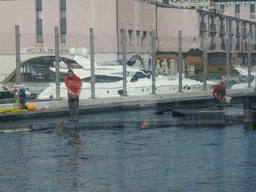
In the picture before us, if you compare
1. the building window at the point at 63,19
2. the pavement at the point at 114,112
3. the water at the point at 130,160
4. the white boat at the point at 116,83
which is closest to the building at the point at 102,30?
the building window at the point at 63,19

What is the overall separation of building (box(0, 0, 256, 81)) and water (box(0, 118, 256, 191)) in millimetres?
6519

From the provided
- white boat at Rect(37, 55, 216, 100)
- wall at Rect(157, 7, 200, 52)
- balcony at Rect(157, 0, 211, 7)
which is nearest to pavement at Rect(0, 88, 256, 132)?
white boat at Rect(37, 55, 216, 100)

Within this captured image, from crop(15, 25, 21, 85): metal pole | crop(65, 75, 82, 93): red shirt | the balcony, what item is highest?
the balcony

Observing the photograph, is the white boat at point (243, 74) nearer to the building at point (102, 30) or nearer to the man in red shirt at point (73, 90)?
the building at point (102, 30)

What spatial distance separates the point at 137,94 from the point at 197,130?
24.7ft

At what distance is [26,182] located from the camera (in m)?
Result: 8.23

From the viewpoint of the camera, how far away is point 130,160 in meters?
10.2

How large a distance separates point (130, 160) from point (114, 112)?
10192 millimetres

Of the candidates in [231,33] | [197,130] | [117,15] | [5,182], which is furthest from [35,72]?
[117,15]

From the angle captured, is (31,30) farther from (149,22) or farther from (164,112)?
Answer: (164,112)

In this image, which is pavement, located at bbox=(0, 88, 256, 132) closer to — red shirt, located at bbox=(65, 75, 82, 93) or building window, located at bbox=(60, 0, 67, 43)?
red shirt, located at bbox=(65, 75, 82, 93)

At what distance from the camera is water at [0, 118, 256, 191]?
8062mm

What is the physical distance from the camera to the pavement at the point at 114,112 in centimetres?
1628

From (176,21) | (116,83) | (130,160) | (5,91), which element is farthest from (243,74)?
(176,21)
